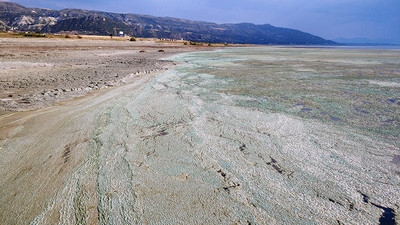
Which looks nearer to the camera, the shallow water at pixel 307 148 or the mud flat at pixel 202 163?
the mud flat at pixel 202 163

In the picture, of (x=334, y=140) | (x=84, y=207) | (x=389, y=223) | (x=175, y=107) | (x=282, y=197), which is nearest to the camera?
(x=389, y=223)

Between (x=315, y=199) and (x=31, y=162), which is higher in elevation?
(x=315, y=199)

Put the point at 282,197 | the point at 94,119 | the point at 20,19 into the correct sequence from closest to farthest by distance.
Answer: the point at 282,197 < the point at 94,119 < the point at 20,19

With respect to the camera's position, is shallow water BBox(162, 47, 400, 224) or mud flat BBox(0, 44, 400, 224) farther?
shallow water BBox(162, 47, 400, 224)

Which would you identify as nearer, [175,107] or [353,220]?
[353,220]

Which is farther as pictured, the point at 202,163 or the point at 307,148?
the point at 307,148

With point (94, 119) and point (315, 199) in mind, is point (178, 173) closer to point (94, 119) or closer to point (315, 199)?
point (315, 199)

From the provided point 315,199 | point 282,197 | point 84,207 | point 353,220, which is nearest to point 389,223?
point 353,220

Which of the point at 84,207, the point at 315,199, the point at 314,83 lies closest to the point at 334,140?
the point at 315,199
